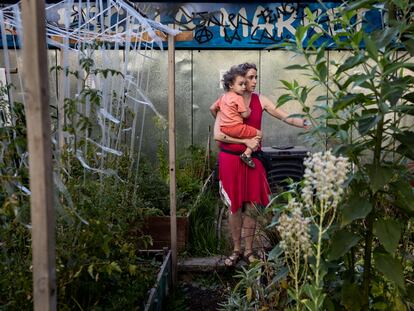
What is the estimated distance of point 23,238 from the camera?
9.72ft

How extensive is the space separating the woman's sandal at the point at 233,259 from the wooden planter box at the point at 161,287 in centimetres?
52

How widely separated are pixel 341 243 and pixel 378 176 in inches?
12.1

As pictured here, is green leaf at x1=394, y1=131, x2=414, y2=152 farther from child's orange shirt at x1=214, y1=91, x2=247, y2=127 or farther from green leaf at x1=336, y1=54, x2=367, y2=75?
child's orange shirt at x1=214, y1=91, x2=247, y2=127

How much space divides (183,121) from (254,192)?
14.5ft

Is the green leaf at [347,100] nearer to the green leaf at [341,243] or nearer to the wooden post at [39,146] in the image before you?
the green leaf at [341,243]

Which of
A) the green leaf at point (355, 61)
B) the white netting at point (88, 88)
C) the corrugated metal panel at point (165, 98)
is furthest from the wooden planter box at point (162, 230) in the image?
the corrugated metal panel at point (165, 98)

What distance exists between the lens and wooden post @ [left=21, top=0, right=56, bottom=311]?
60.2 inches

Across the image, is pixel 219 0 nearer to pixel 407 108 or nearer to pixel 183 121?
pixel 183 121

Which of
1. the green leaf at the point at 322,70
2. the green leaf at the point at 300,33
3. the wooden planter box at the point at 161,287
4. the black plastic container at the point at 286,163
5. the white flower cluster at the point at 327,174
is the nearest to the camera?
the white flower cluster at the point at 327,174

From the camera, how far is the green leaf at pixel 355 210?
206 centimetres

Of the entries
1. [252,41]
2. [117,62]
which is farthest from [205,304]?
[252,41]

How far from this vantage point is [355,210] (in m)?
2.09

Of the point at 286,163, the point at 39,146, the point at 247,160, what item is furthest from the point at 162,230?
the point at 39,146

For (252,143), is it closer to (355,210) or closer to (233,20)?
(355,210)
